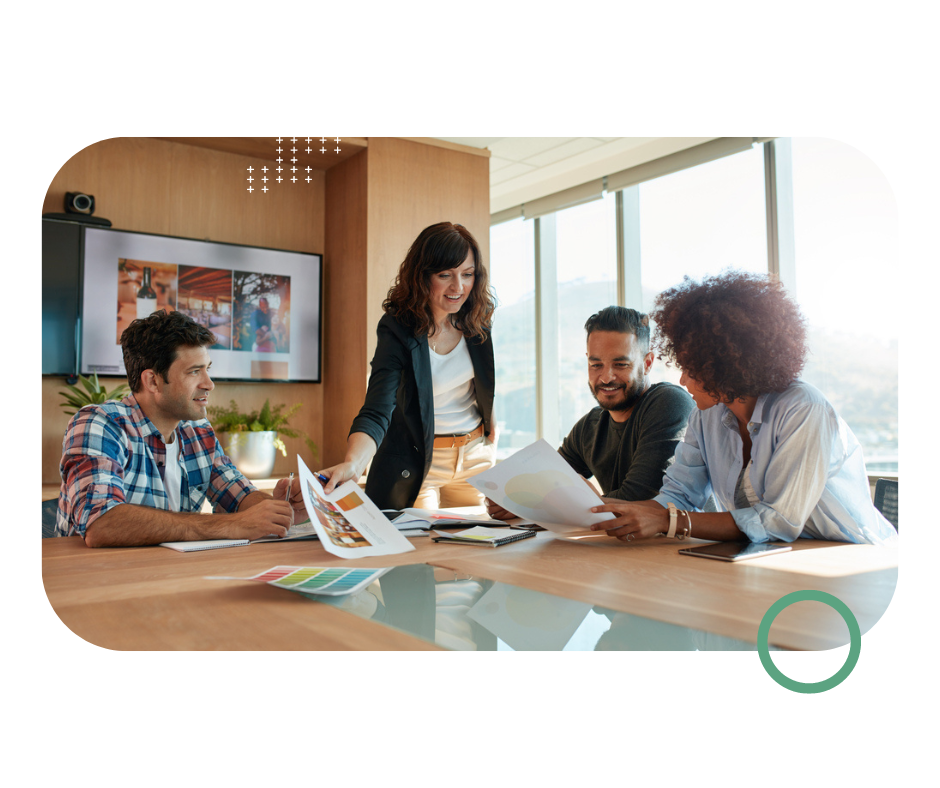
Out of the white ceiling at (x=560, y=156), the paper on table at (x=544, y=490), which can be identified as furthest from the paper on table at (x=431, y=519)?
the white ceiling at (x=560, y=156)

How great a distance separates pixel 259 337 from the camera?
374 cm

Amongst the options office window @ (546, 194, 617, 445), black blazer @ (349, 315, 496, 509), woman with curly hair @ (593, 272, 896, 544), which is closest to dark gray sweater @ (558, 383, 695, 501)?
woman with curly hair @ (593, 272, 896, 544)

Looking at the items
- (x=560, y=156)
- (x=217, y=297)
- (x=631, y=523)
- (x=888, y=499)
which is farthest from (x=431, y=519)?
(x=560, y=156)

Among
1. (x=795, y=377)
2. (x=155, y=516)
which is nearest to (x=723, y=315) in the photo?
(x=795, y=377)

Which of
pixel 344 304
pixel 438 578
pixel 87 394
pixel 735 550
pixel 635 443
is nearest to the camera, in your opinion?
pixel 438 578

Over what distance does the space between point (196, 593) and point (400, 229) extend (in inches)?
119

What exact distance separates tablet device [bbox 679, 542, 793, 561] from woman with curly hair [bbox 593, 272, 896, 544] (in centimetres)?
3

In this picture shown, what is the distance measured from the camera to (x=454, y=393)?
2480 millimetres

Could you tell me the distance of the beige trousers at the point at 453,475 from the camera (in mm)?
2480

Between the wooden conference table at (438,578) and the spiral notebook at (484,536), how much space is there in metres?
0.03

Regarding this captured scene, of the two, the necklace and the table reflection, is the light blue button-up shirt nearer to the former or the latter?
the table reflection

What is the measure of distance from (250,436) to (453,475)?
5.06ft

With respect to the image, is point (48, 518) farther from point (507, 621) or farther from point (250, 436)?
point (250, 436)
